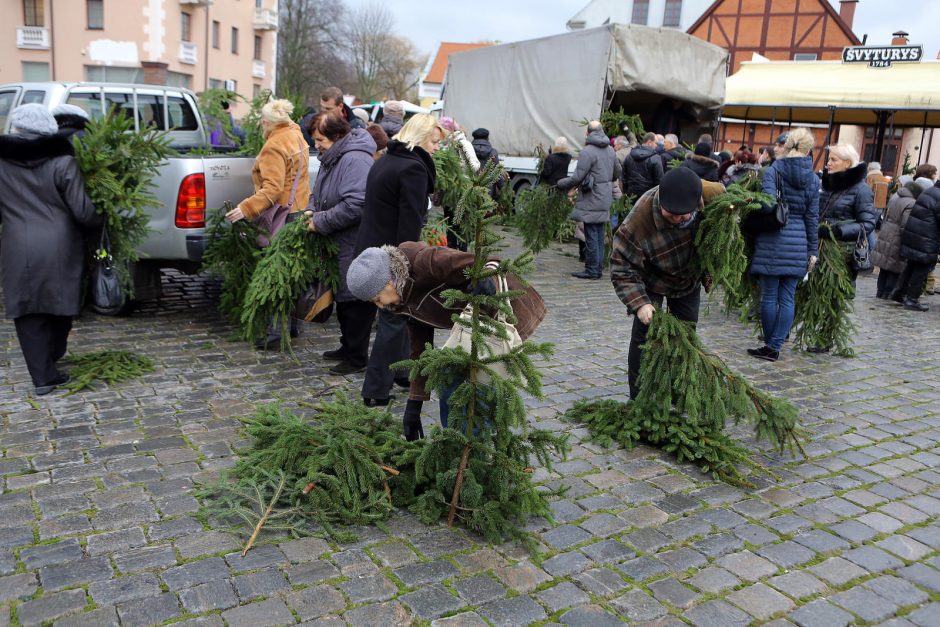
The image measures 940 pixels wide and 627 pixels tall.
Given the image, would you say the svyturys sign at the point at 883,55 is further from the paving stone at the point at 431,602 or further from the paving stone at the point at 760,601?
the paving stone at the point at 431,602

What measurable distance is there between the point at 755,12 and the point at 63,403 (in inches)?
1787

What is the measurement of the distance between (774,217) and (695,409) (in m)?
2.70

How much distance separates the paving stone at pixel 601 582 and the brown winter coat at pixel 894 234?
29.3 feet

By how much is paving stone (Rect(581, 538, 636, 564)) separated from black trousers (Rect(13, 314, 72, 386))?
12.2 feet

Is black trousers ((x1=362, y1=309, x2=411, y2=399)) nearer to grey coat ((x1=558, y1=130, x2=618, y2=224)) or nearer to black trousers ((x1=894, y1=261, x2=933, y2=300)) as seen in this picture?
grey coat ((x1=558, y1=130, x2=618, y2=224))

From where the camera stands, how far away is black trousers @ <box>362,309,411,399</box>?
514 centimetres

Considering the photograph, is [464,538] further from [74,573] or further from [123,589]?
[74,573]

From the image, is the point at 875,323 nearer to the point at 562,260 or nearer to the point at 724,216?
the point at 562,260

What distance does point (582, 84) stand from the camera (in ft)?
45.2

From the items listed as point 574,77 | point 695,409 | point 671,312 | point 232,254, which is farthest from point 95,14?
point 695,409

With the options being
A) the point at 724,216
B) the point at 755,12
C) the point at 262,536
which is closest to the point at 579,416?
the point at 724,216

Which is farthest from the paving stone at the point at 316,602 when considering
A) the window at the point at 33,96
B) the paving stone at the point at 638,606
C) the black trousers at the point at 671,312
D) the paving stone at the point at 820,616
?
the window at the point at 33,96

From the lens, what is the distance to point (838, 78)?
1866 centimetres

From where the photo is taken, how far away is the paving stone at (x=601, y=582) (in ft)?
10.8
